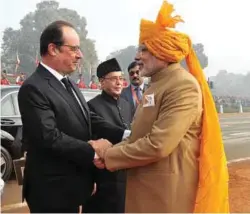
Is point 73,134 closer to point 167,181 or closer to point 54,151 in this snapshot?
point 54,151

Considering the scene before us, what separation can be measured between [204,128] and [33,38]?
57.8 metres

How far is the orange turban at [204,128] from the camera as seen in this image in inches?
86.0

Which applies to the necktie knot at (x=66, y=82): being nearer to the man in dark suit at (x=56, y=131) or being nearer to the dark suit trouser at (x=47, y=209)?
the man in dark suit at (x=56, y=131)

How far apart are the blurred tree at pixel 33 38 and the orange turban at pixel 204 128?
43.0 m

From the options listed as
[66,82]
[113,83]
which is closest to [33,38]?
[113,83]

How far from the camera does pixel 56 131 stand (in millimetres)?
2174

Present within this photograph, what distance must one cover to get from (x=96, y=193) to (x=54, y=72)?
1.01m

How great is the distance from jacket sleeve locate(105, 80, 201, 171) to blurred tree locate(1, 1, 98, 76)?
142ft

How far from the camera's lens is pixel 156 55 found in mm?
2236

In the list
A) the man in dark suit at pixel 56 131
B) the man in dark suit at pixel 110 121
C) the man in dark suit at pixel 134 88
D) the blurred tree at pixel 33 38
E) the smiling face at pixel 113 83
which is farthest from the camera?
the blurred tree at pixel 33 38

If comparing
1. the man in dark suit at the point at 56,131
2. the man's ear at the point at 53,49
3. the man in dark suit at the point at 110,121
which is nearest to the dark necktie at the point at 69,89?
the man in dark suit at the point at 56,131

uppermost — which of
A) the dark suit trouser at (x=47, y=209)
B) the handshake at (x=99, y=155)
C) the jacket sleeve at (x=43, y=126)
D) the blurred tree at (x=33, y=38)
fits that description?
the blurred tree at (x=33, y=38)

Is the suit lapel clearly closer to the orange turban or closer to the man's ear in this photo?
the man's ear

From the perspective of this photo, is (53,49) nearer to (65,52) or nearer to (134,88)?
(65,52)
